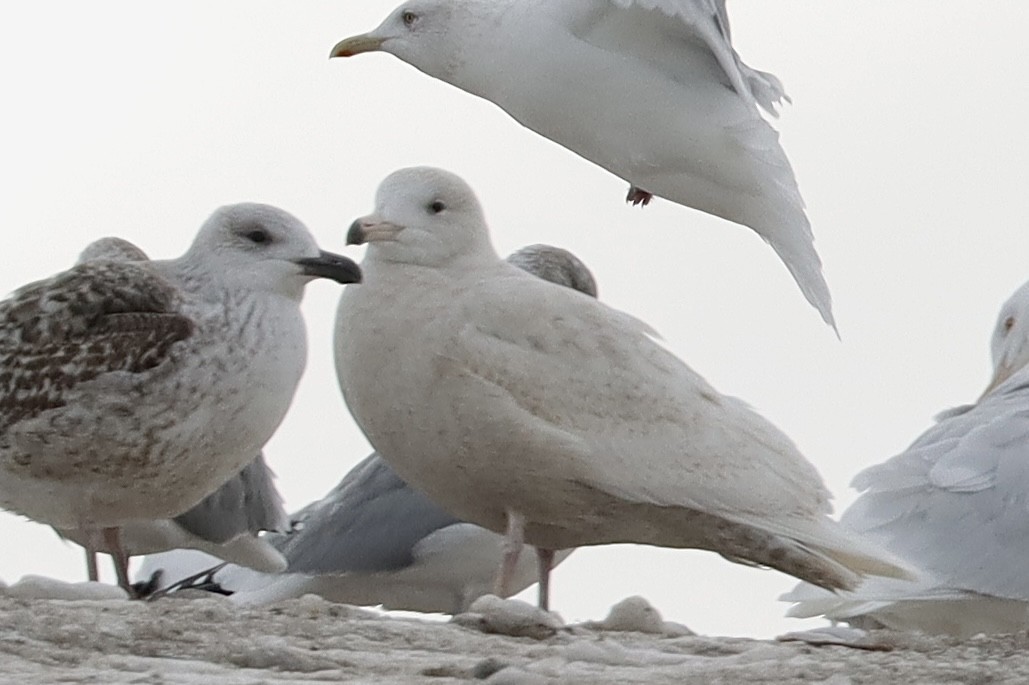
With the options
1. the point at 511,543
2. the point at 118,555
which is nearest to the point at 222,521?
the point at 118,555

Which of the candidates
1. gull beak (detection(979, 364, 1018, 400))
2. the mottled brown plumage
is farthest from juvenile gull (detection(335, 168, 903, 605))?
gull beak (detection(979, 364, 1018, 400))

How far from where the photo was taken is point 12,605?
12.6ft

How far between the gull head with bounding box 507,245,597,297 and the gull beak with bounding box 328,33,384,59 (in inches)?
46.5

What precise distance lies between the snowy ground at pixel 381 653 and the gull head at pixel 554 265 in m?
3.12

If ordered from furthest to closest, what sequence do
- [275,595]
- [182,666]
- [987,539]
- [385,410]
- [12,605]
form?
[275,595] < [987,539] < [385,410] < [12,605] < [182,666]

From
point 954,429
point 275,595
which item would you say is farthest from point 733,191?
point 275,595

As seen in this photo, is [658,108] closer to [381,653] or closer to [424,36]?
[424,36]

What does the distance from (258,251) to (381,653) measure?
211 cm

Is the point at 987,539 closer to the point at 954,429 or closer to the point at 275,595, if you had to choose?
the point at 954,429

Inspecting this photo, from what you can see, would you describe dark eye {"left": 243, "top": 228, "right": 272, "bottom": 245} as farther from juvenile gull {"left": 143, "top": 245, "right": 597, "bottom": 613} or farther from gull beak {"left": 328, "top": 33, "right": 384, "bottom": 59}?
gull beak {"left": 328, "top": 33, "right": 384, "bottom": 59}

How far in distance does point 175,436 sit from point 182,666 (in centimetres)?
182

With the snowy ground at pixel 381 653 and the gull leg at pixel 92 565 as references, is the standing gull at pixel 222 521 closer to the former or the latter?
the gull leg at pixel 92 565

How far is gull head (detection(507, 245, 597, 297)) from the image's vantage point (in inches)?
282

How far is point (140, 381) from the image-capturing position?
525 centimetres
